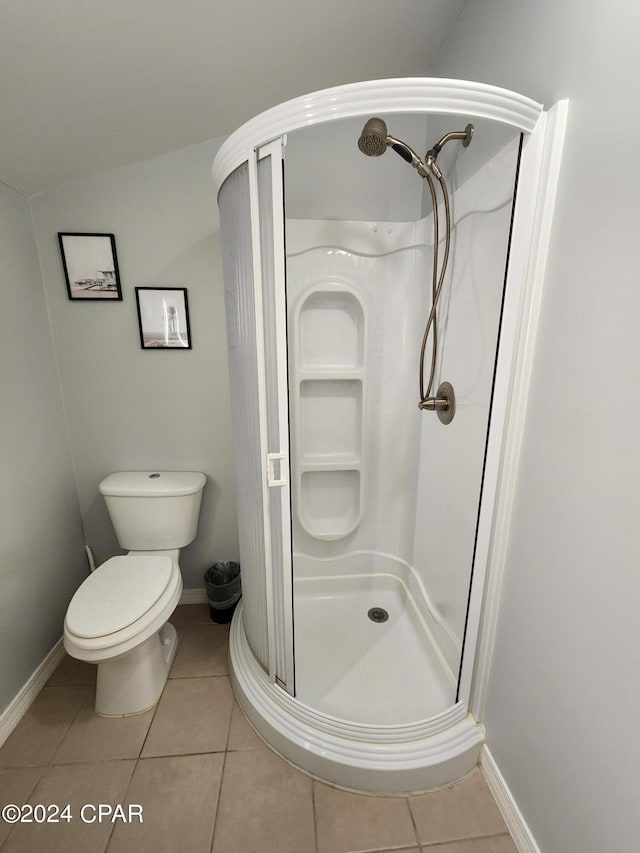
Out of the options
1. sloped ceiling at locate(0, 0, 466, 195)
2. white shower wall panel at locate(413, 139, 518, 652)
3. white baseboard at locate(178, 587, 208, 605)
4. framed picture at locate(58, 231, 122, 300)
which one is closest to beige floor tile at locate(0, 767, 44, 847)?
white baseboard at locate(178, 587, 208, 605)

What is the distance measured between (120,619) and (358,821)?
3.16ft

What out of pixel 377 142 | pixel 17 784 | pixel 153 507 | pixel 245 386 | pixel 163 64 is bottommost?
pixel 17 784

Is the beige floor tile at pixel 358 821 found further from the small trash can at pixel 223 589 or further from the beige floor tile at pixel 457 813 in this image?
the small trash can at pixel 223 589

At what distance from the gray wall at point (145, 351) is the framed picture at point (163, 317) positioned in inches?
1.3

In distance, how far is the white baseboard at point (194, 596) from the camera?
2.01 meters

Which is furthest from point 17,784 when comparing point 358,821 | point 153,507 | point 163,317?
point 163,317

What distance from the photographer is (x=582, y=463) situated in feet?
2.69

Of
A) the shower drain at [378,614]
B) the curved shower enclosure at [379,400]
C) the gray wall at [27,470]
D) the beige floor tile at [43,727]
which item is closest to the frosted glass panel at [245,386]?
the curved shower enclosure at [379,400]

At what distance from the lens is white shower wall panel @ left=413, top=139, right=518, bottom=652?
1.07 meters

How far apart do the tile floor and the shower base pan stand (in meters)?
0.04

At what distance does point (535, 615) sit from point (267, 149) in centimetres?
137

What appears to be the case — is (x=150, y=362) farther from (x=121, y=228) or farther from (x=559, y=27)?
(x=559, y=27)

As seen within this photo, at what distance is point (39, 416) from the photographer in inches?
62.2

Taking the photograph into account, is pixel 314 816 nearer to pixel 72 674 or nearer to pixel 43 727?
pixel 43 727
